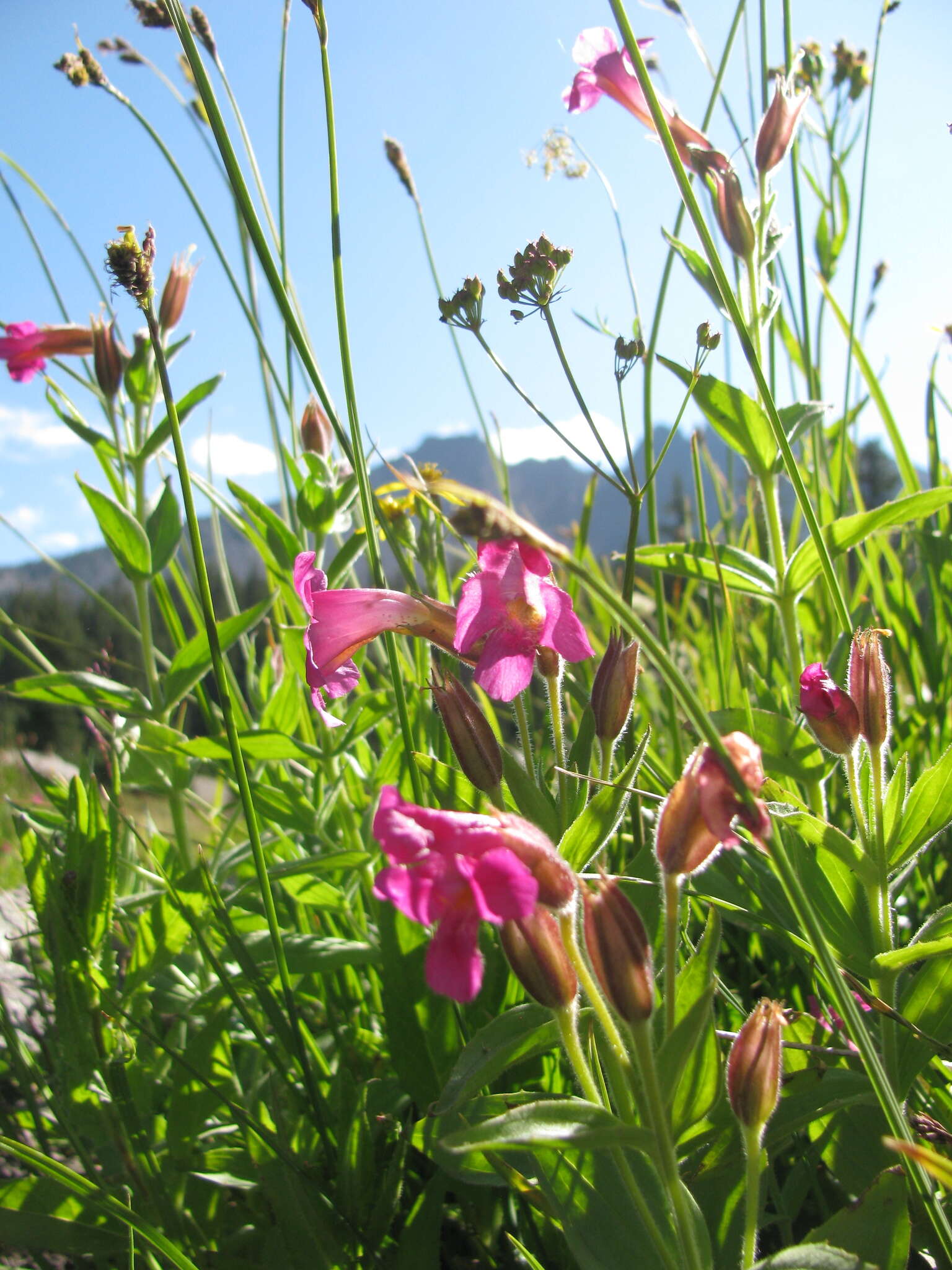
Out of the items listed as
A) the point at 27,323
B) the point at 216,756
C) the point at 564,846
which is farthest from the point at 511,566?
the point at 27,323

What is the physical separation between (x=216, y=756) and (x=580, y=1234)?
88 centimetres

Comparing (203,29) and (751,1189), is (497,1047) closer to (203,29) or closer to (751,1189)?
(751,1189)

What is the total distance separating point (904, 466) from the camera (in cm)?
163

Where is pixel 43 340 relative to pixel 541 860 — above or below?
above

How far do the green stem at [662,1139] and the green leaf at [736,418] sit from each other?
0.91 m

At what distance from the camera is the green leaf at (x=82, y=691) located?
1312 millimetres

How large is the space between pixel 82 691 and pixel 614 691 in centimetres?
99

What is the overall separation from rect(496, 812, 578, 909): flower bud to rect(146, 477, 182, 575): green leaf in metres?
1.08

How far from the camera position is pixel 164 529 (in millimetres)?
1461

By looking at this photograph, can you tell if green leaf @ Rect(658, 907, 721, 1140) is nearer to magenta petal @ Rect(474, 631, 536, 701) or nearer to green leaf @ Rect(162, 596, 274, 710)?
magenta petal @ Rect(474, 631, 536, 701)

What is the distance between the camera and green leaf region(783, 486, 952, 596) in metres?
1.08

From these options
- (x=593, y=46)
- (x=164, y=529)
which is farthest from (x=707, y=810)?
(x=593, y=46)

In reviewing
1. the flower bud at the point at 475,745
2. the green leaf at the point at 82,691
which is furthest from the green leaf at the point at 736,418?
the green leaf at the point at 82,691

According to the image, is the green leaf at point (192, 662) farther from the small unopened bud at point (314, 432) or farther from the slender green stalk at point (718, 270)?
the slender green stalk at point (718, 270)
